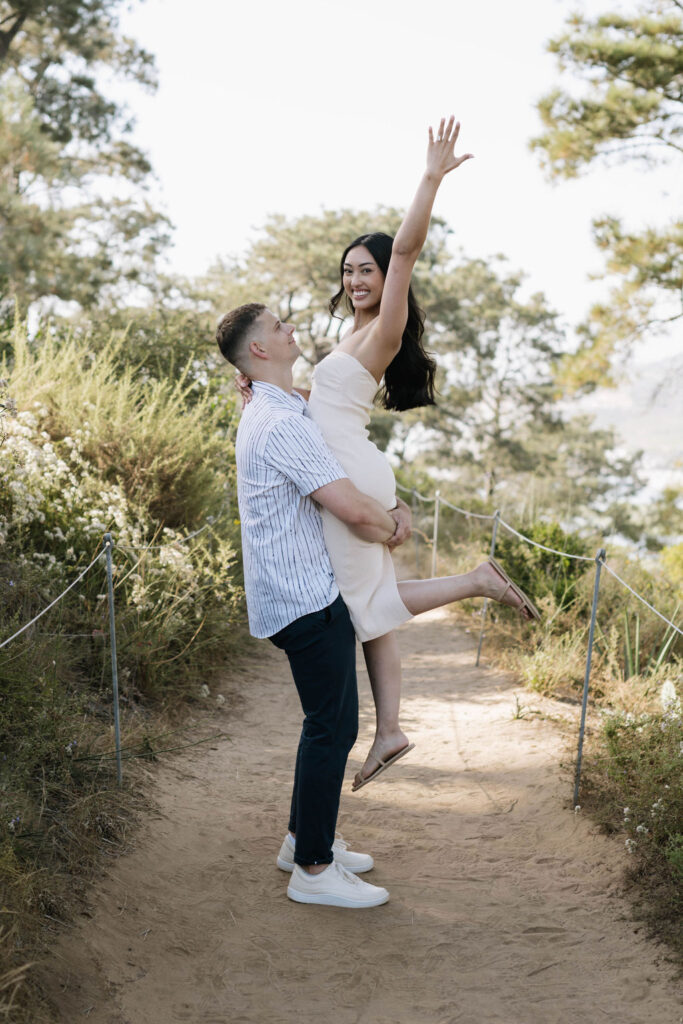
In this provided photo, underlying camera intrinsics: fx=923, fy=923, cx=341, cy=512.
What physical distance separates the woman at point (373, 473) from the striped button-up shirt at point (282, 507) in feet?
0.37

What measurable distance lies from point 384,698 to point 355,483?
0.78m

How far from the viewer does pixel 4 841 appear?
2908 millimetres

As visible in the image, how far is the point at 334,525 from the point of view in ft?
10.2

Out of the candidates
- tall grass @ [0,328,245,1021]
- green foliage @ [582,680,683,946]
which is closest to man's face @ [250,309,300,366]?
tall grass @ [0,328,245,1021]


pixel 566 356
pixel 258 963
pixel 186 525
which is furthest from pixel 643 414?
pixel 258 963

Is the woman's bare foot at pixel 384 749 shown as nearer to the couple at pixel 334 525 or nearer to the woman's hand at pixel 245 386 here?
the couple at pixel 334 525

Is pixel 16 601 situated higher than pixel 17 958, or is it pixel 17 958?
pixel 16 601

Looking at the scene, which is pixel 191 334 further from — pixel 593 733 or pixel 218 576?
pixel 593 733

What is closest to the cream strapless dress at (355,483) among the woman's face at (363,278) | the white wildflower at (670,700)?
the woman's face at (363,278)

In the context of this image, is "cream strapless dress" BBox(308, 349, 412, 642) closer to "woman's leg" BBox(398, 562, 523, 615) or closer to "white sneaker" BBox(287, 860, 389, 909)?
"woman's leg" BBox(398, 562, 523, 615)

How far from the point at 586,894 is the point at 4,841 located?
7.02 ft

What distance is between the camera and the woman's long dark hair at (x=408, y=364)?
3262 millimetres

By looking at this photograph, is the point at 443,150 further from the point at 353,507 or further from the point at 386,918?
the point at 386,918

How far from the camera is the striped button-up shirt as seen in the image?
293 centimetres
